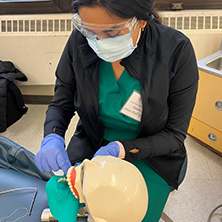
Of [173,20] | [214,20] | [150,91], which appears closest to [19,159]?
[150,91]

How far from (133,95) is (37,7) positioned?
149cm

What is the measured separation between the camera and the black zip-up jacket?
92cm

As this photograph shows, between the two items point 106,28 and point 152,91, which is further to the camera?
point 152,91

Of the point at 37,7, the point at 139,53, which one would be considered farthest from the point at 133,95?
the point at 37,7

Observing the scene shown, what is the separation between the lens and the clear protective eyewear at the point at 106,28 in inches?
30.7

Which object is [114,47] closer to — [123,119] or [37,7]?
[123,119]

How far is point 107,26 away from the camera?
2.54 ft

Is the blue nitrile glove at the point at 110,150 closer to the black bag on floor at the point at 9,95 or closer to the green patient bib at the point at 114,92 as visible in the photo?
the green patient bib at the point at 114,92

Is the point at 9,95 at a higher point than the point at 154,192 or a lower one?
lower

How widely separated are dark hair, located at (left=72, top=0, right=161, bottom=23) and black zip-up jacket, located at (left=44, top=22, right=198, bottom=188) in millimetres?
173

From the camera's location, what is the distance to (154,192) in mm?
1043

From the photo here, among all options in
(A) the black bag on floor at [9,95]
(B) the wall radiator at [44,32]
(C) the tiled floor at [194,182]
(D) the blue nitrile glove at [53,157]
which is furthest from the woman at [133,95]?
(A) the black bag on floor at [9,95]

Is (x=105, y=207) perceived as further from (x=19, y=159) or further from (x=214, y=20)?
(x=214, y=20)

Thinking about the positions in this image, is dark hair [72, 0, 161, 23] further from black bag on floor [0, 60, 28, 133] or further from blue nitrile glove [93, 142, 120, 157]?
black bag on floor [0, 60, 28, 133]
